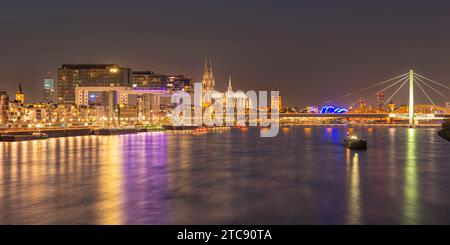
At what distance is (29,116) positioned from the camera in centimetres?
11575

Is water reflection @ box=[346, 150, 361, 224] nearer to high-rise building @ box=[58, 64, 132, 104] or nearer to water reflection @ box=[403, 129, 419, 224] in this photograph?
water reflection @ box=[403, 129, 419, 224]

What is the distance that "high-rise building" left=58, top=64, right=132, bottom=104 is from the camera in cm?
14712

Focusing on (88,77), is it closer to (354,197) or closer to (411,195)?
(354,197)

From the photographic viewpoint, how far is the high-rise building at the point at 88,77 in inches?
5792

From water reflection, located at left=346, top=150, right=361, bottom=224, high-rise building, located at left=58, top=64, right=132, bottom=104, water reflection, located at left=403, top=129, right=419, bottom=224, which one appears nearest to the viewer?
water reflection, located at left=346, top=150, right=361, bottom=224

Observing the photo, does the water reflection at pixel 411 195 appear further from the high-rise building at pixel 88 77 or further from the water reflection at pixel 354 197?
the high-rise building at pixel 88 77

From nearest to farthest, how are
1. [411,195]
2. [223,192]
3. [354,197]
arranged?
[354,197] < [411,195] < [223,192]

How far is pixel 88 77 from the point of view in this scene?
159875 millimetres

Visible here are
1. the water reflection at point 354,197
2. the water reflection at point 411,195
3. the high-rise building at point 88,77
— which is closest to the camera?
the water reflection at point 354,197

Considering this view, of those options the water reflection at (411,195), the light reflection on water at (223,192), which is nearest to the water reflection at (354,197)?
the light reflection on water at (223,192)

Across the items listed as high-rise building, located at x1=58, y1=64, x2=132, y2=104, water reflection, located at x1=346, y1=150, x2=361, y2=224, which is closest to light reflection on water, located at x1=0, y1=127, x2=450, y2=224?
water reflection, located at x1=346, y1=150, x2=361, y2=224

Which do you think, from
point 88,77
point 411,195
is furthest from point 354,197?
point 88,77
